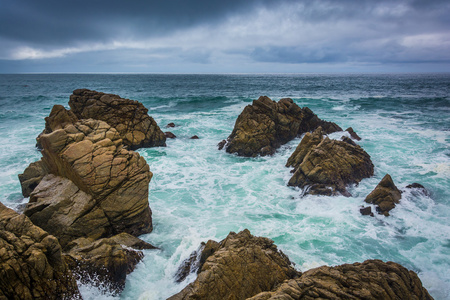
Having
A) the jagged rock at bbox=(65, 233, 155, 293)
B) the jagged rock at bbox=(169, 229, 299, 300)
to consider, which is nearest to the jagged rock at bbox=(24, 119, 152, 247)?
the jagged rock at bbox=(65, 233, 155, 293)

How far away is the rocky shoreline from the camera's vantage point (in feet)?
21.3

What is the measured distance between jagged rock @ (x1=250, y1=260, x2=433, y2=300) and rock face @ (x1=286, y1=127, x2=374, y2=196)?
315 inches

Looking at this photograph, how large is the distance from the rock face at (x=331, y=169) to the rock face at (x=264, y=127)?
17.0ft

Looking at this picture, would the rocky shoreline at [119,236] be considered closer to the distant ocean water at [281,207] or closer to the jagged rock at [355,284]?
the jagged rock at [355,284]

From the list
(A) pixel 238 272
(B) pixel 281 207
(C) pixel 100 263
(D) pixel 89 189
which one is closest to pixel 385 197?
(B) pixel 281 207

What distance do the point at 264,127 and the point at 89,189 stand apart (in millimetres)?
15837

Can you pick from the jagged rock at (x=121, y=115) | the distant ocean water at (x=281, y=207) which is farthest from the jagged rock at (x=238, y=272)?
the jagged rock at (x=121, y=115)

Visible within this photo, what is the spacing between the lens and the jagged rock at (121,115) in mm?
22141

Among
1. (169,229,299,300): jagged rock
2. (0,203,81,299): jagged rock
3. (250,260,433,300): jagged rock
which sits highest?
(0,203,81,299): jagged rock

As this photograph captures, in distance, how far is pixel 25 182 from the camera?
45.3 feet

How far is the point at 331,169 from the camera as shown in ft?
52.1

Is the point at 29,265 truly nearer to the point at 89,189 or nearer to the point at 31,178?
the point at 89,189

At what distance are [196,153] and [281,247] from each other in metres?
13.6

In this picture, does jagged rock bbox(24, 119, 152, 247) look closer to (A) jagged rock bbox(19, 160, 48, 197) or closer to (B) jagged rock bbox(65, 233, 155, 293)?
(B) jagged rock bbox(65, 233, 155, 293)
